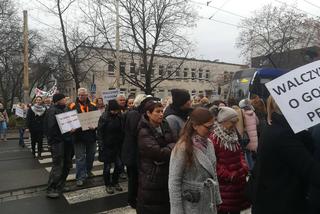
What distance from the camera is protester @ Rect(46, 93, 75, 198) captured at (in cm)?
697

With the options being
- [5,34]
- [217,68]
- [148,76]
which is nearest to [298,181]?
[148,76]

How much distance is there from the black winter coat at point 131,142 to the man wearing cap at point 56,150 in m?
1.92

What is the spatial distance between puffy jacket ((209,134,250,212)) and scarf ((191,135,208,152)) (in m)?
0.73

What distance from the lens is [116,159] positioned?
726cm

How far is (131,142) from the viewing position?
5.49 m

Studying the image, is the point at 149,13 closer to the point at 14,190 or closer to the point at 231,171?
the point at 14,190

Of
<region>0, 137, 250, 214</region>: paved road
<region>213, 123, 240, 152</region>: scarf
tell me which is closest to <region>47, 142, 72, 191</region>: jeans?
<region>0, 137, 250, 214</region>: paved road

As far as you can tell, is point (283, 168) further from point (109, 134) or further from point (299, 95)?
point (109, 134)

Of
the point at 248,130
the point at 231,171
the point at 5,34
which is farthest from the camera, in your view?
the point at 5,34

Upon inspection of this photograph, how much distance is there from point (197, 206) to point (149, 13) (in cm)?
2173

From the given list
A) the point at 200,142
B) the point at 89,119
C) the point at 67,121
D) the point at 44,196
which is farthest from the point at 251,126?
the point at 44,196

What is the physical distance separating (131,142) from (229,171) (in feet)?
6.03

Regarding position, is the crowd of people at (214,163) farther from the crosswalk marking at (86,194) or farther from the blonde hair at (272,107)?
the crosswalk marking at (86,194)

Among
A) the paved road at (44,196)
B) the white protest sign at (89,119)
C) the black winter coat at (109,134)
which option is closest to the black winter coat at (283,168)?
the paved road at (44,196)
